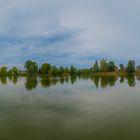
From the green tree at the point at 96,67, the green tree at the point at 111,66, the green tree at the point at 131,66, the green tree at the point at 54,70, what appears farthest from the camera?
the green tree at the point at 96,67

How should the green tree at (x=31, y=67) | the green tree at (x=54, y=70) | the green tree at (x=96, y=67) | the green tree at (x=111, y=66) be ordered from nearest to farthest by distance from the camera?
the green tree at (x=31, y=67)
the green tree at (x=54, y=70)
the green tree at (x=111, y=66)
the green tree at (x=96, y=67)

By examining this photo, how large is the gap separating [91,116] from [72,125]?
1.60 m

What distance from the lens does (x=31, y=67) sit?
90.8m

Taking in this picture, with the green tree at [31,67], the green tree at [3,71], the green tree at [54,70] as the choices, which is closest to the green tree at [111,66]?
the green tree at [54,70]

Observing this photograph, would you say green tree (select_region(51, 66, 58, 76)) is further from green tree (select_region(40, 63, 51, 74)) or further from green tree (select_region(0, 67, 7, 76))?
green tree (select_region(0, 67, 7, 76))

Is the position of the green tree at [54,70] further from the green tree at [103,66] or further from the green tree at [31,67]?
the green tree at [103,66]

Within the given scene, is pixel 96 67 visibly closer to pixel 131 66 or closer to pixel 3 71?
pixel 131 66

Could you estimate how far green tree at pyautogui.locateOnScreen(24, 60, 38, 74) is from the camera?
91.1 m

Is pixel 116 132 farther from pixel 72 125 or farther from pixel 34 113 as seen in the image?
pixel 34 113

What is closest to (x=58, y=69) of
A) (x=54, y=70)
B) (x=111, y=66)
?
(x=54, y=70)

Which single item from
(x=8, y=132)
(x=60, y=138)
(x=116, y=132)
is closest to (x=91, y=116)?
(x=116, y=132)

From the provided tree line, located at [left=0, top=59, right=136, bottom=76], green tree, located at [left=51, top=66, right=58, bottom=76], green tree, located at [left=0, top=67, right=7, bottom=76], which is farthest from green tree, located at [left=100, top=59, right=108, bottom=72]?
green tree, located at [left=0, top=67, right=7, bottom=76]

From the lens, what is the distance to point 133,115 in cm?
930

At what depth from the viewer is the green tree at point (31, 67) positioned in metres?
91.1
